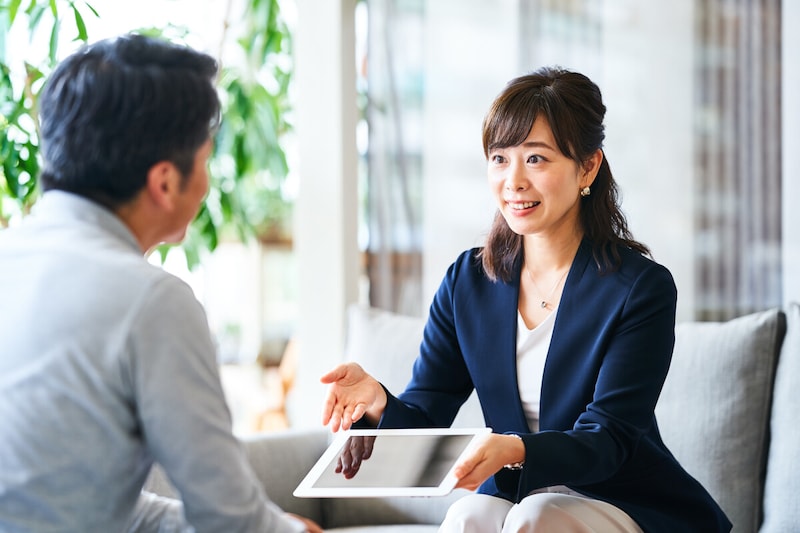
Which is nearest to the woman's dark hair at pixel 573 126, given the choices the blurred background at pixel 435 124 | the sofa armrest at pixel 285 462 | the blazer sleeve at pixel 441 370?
the blazer sleeve at pixel 441 370

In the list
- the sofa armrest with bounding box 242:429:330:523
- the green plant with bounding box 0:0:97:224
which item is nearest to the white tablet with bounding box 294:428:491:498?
the sofa armrest with bounding box 242:429:330:523

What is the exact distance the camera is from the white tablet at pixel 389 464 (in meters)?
1.30

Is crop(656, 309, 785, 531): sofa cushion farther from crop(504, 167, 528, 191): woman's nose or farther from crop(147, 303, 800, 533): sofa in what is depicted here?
crop(504, 167, 528, 191): woman's nose

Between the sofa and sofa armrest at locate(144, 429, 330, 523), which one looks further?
sofa armrest at locate(144, 429, 330, 523)

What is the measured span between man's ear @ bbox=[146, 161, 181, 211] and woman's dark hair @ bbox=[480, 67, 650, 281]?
2.47 feet

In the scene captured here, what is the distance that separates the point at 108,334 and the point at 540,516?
2.58ft

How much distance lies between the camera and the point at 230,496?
100 centimetres

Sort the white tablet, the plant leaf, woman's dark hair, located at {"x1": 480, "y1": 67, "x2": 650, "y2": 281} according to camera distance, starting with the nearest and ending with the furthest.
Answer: the white tablet → woman's dark hair, located at {"x1": 480, "y1": 67, "x2": 650, "y2": 281} → the plant leaf

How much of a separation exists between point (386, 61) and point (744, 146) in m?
1.22

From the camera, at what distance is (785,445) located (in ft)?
6.23

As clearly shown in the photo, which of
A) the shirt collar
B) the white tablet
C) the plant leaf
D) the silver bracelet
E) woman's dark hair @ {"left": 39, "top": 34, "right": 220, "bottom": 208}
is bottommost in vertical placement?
the silver bracelet

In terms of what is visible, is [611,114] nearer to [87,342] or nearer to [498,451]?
[498,451]

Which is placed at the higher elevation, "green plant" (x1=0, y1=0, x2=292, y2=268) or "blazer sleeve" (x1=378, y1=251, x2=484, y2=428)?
"green plant" (x1=0, y1=0, x2=292, y2=268)

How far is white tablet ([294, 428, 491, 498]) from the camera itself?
1298mm
